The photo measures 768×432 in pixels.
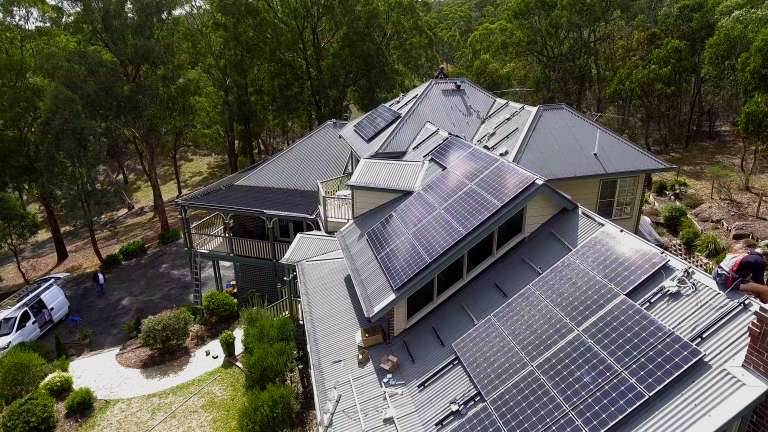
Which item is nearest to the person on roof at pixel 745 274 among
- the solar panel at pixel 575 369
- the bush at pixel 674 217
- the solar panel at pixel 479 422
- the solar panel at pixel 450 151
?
the solar panel at pixel 575 369

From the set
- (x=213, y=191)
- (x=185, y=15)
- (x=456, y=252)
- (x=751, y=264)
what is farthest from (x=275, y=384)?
(x=185, y=15)

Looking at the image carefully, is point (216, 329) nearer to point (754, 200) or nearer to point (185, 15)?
point (185, 15)

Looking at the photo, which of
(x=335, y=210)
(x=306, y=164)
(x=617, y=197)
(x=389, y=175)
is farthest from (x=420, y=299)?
(x=306, y=164)

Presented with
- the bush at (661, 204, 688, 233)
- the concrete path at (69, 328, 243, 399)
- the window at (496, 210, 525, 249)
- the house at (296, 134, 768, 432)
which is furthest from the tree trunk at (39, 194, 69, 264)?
the bush at (661, 204, 688, 233)

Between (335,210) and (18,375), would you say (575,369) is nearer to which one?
(335,210)

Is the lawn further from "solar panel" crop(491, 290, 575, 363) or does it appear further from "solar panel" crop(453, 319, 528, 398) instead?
"solar panel" crop(491, 290, 575, 363)

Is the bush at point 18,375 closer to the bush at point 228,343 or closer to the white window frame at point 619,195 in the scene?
the bush at point 228,343
